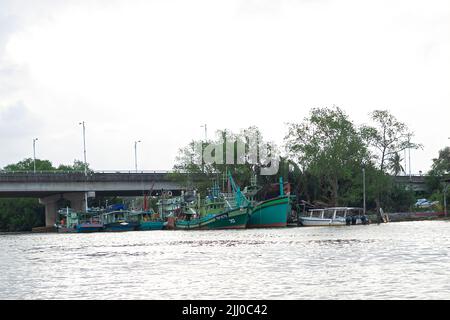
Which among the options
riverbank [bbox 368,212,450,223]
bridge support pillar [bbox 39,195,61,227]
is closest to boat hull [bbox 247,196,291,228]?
riverbank [bbox 368,212,450,223]

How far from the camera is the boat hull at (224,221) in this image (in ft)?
415

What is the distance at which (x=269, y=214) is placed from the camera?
12950 cm

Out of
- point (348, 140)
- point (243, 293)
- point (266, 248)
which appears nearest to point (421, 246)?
point (266, 248)

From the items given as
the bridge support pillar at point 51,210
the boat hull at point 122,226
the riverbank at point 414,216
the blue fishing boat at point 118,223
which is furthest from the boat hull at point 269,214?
the bridge support pillar at point 51,210

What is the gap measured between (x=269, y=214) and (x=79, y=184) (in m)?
44.1

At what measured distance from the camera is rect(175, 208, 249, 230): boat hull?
126375mm

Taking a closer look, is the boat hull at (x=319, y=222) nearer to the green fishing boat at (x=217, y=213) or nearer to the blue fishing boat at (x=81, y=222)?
the green fishing boat at (x=217, y=213)

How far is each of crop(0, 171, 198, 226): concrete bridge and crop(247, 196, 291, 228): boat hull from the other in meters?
35.3

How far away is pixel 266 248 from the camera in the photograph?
64125 mm

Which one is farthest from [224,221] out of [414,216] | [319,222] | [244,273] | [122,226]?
[244,273]

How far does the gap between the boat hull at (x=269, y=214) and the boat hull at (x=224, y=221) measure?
266 cm

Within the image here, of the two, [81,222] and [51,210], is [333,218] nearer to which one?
[81,222]

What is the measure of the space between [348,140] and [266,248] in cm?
7813
